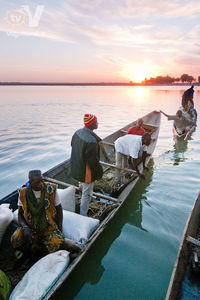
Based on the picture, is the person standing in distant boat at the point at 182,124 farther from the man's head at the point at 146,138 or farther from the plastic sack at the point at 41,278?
the plastic sack at the point at 41,278

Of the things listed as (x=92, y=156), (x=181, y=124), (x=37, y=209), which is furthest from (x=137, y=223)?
(x=181, y=124)

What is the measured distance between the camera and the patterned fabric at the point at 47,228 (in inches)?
120

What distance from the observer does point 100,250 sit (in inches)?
165

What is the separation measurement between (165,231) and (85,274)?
202 cm

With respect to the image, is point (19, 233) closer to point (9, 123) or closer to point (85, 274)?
point (85, 274)

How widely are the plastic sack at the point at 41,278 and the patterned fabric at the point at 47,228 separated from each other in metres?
0.25

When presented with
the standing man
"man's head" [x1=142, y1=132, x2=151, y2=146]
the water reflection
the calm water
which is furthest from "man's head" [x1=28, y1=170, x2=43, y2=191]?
"man's head" [x1=142, y1=132, x2=151, y2=146]

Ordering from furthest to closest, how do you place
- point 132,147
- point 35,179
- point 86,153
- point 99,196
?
1. point 132,147
2. point 99,196
3. point 86,153
4. point 35,179

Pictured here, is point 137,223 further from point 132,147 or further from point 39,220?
point 39,220

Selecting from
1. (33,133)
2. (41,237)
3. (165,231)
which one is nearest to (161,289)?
(165,231)

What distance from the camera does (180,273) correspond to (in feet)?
9.36

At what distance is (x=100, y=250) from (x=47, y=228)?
1459 millimetres

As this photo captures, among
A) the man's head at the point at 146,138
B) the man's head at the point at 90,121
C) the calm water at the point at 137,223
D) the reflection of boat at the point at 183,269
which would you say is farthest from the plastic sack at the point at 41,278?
the man's head at the point at 146,138

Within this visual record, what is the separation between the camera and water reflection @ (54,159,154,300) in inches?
132
